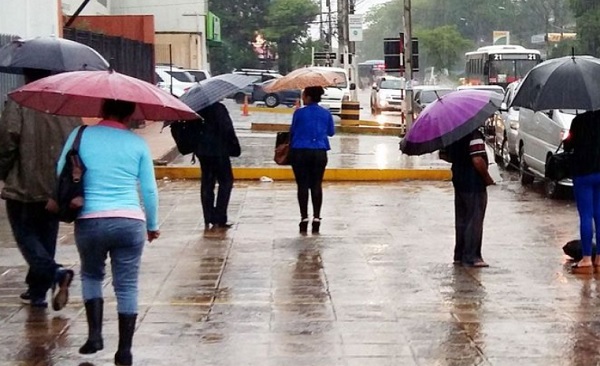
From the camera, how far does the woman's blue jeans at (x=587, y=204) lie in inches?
402

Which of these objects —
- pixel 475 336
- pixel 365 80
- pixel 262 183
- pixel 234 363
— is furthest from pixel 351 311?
pixel 365 80

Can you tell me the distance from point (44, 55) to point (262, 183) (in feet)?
32.2

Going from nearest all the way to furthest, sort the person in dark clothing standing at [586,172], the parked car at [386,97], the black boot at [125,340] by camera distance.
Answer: the black boot at [125,340] < the person in dark clothing standing at [586,172] < the parked car at [386,97]

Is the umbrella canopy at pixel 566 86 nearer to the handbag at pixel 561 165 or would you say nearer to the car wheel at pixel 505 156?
the handbag at pixel 561 165

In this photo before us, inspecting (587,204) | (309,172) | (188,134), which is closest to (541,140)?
(309,172)

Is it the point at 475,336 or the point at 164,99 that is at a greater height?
the point at 164,99

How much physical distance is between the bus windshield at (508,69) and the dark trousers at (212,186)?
1321 inches

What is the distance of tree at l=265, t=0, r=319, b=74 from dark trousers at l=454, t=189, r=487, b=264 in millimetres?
73180

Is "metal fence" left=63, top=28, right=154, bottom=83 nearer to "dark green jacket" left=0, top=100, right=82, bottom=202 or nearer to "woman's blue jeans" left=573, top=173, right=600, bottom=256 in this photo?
"woman's blue jeans" left=573, top=173, right=600, bottom=256

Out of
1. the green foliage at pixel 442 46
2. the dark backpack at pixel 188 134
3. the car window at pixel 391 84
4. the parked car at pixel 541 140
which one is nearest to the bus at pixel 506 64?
the car window at pixel 391 84

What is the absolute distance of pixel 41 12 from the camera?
75.0 ft

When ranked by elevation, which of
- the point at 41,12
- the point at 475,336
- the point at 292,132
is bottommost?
the point at 475,336

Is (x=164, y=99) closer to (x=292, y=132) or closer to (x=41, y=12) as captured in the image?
(x=292, y=132)

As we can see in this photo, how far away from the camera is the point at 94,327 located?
22.6 feet
